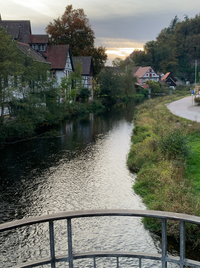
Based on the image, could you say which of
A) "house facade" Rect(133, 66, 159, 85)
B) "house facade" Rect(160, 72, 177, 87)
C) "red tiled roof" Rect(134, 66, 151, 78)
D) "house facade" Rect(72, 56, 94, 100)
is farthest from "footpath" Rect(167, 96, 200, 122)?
"house facade" Rect(160, 72, 177, 87)

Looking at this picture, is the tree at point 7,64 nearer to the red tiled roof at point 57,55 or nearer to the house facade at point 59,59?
the house facade at point 59,59

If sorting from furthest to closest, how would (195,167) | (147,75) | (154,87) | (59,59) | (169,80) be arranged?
(169,80)
(147,75)
(154,87)
(59,59)
(195,167)

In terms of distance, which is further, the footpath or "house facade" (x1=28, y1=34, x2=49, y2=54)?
"house facade" (x1=28, y1=34, x2=49, y2=54)

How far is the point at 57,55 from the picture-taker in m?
39.0

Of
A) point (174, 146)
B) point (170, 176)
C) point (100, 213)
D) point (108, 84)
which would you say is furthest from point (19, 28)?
point (100, 213)

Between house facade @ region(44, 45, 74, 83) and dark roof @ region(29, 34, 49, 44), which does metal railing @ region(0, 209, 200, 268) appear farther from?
dark roof @ region(29, 34, 49, 44)

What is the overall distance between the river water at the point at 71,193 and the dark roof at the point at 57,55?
19.1m

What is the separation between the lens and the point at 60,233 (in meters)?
8.19

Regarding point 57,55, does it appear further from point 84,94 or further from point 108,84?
point 108,84

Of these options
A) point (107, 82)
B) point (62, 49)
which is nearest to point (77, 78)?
point (62, 49)

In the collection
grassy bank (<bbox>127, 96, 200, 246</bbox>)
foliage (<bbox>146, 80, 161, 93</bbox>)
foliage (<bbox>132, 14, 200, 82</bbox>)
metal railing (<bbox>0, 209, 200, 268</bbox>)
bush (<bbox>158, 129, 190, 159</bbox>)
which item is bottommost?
grassy bank (<bbox>127, 96, 200, 246</bbox>)

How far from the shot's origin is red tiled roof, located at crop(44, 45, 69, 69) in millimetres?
38338

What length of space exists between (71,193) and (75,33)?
133 ft

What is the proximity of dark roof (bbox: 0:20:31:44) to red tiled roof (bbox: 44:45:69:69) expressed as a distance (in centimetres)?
369
